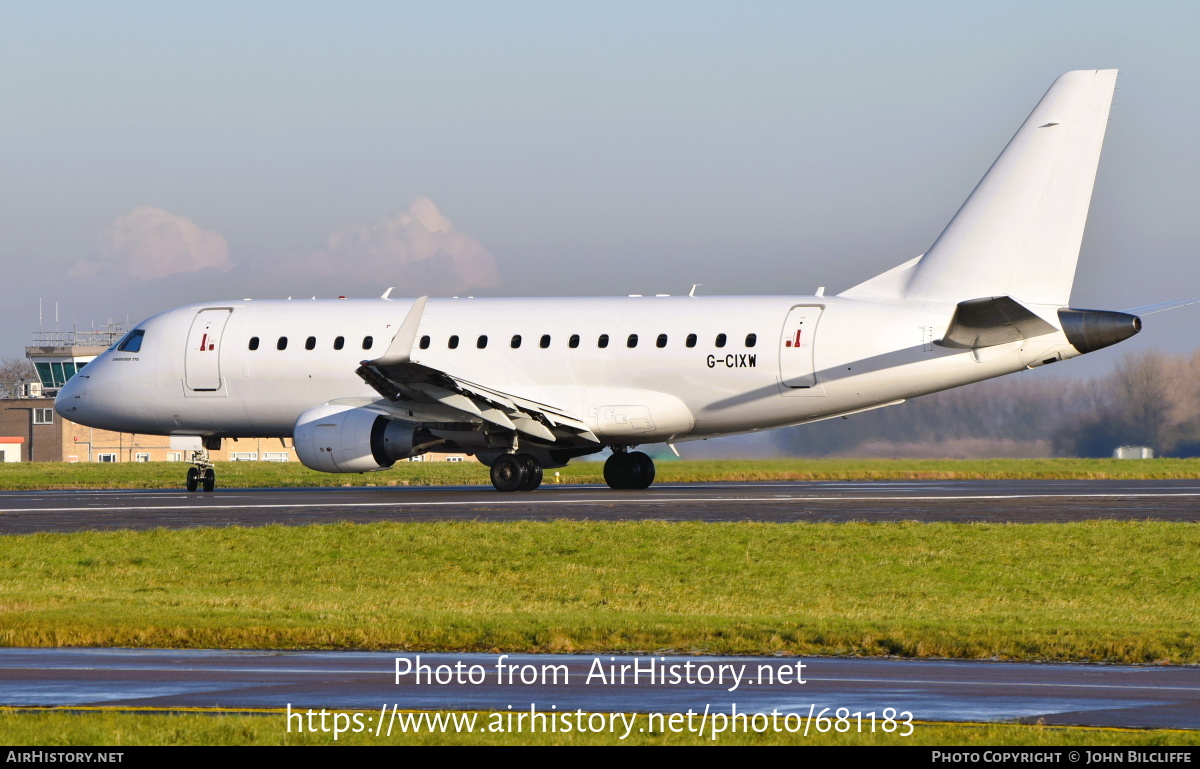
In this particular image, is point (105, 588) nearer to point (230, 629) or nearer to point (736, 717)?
point (230, 629)

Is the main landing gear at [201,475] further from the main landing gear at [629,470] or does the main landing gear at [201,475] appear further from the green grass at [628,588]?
the green grass at [628,588]

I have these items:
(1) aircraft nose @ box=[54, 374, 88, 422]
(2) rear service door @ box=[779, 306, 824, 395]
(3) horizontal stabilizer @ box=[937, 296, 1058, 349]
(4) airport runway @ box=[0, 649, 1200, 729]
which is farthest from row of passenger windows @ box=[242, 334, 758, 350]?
(4) airport runway @ box=[0, 649, 1200, 729]

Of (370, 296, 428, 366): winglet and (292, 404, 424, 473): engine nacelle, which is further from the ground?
(370, 296, 428, 366): winglet

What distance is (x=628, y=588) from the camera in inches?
794

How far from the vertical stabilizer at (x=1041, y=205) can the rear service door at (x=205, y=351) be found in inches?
743

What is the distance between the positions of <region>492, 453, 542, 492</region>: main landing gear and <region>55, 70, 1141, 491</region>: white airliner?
5cm

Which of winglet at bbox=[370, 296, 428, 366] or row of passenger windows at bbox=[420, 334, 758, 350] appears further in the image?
row of passenger windows at bbox=[420, 334, 758, 350]

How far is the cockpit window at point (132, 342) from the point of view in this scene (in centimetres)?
4259

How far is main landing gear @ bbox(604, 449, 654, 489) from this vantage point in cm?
3981

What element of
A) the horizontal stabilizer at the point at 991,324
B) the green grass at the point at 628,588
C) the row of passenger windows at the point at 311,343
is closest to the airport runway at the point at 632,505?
the green grass at the point at 628,588

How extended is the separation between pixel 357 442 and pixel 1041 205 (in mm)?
16511

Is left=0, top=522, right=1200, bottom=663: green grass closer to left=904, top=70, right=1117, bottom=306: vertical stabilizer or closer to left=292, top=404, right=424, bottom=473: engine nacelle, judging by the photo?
left=292, top=404, right=424, bottom=473: engine nacelle

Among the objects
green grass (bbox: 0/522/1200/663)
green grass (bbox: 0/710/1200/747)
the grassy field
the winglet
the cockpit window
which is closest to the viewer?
green grass (bbox: 0/710/1200/747)
